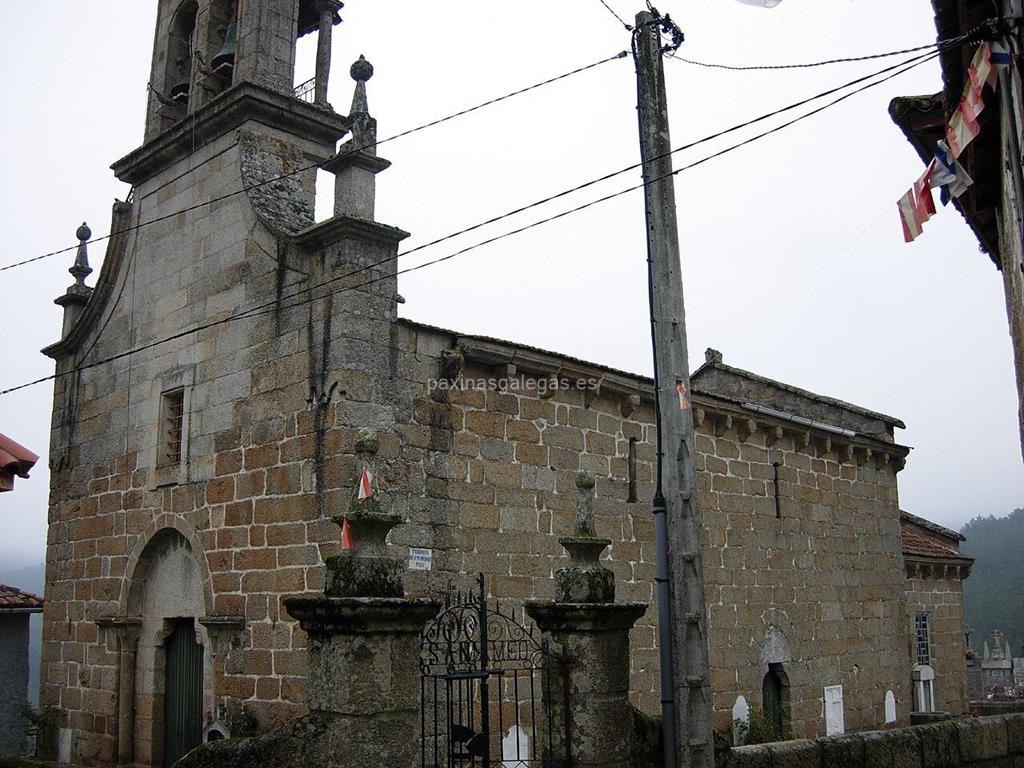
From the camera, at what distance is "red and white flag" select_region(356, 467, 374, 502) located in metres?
6.17

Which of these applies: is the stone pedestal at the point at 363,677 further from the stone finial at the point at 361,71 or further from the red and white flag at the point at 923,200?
the stone finial at the point at 361,71

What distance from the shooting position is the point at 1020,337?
27.7ft

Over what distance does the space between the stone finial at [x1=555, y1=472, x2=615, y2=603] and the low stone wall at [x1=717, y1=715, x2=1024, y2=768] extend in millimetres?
1536

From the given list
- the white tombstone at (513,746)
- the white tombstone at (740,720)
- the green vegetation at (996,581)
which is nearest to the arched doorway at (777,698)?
the white tombstone at (740,720)

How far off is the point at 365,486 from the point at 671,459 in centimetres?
224

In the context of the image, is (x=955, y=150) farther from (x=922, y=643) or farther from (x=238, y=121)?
(x=922, y=643)

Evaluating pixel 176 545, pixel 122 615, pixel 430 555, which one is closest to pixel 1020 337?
pixel 430 555

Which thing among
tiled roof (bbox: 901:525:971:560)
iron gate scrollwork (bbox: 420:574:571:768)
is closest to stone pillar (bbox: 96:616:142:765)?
iron gate scrollwork (bbox: 420:574:571:768)

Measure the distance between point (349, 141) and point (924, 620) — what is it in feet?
47.0

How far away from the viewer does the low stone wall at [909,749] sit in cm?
761

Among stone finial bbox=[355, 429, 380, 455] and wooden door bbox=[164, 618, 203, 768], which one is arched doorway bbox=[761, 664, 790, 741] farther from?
stone finial bbox=[355, 429, 380, 455]

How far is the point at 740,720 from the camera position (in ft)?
43.8

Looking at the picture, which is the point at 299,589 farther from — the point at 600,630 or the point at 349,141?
the point at 349,141

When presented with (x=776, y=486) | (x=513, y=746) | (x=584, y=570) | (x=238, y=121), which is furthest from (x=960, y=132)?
(x=776, y=486)
